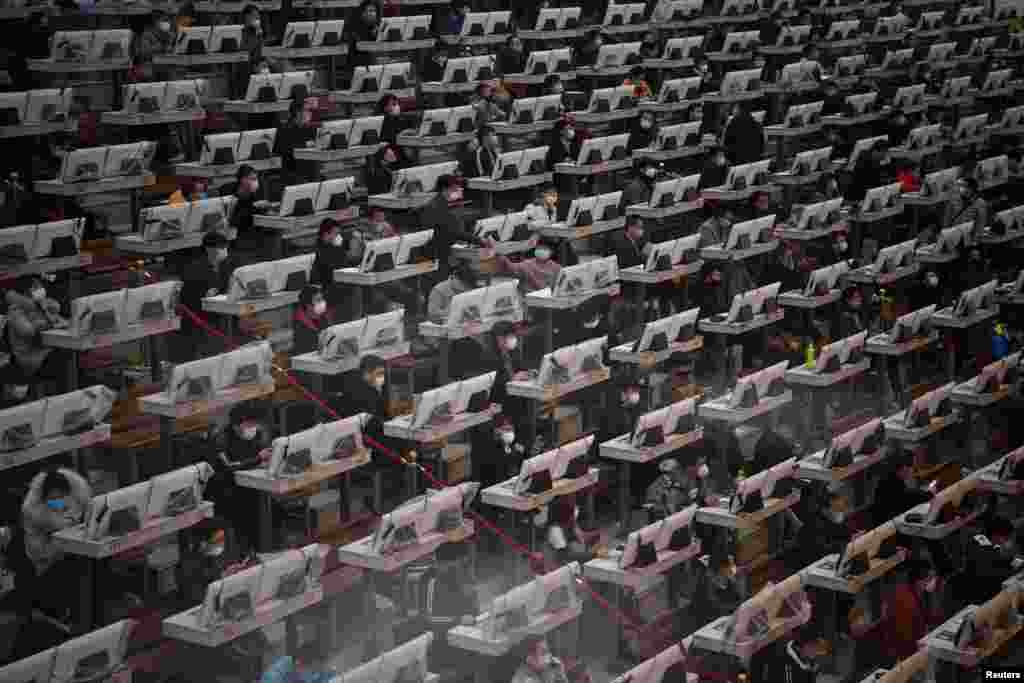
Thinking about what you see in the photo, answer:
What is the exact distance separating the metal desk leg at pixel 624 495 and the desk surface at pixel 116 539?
392cm

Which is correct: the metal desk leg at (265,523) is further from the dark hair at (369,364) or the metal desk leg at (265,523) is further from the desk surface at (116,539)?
the dark hair at (369,364)

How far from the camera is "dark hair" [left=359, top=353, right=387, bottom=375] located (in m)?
Answer: 12.4

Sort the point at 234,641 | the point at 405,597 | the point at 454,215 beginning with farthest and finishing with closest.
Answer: the point at 454,215 → the point at 405,597 → the point at 234,641

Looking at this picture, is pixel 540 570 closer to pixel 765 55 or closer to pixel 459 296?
pixel 459 296

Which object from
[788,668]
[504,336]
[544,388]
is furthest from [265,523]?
[788,668]

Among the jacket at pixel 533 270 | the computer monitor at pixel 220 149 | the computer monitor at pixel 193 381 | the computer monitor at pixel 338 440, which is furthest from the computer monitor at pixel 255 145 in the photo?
the computer monitor at pixel 338 440

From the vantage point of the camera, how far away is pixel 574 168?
53.7ft

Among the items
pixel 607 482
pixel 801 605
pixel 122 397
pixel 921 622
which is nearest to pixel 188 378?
pixel 122 397

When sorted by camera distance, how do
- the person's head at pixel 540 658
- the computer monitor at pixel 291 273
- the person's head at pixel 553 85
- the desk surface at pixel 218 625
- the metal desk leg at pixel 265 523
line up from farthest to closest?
the person's head at pixel 553 85
the computer monitor at pixel 291 273
the metal desk leg at pixel 265 523
the person's head at pixel 540 658
the desk surface at pixel 218 625

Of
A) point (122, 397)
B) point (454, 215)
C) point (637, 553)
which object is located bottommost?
point (637, 553)

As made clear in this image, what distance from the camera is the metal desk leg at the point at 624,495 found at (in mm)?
13312

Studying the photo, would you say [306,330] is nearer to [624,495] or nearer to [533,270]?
[533,270]

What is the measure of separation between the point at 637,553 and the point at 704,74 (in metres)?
9.07

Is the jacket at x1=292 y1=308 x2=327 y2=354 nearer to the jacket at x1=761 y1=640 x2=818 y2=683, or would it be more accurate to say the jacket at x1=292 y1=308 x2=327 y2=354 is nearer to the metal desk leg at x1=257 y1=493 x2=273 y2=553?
the metal desk leg at x1=257 y1=493 x2=273 y2=553
